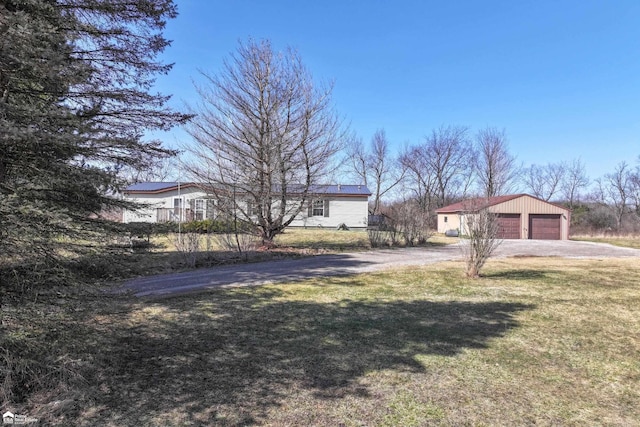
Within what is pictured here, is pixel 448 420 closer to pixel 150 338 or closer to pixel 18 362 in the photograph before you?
pixel 18 362

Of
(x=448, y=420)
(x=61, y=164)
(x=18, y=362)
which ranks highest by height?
(x=61, y=164)

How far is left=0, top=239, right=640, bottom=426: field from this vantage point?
2.76 m

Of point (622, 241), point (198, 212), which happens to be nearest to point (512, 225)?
point (622, 241)

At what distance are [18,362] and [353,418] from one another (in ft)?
7.84

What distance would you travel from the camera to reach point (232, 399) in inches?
117

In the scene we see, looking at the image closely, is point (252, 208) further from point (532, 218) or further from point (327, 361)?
point (532, 218)

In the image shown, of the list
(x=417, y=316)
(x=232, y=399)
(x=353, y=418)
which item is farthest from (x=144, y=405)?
(x=417, y=316)

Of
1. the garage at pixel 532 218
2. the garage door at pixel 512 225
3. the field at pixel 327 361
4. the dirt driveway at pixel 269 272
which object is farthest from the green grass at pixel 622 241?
the field at pixel 327 361

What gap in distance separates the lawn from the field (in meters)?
0.02

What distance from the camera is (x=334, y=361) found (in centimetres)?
380

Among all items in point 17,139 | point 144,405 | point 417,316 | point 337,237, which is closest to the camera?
point 17,139

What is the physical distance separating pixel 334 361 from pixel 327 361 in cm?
7

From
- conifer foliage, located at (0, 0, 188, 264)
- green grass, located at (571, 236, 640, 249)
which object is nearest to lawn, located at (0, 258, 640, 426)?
conifer foliage, located at (0, 0, 188, 264)

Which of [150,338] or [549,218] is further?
[549,218]
